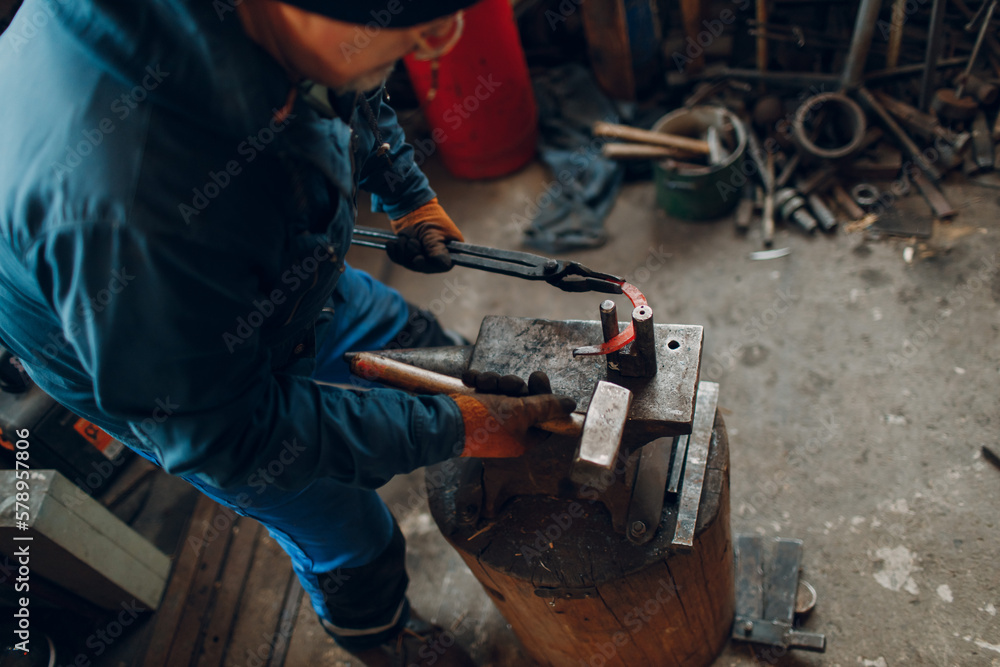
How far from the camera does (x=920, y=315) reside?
2912 mm

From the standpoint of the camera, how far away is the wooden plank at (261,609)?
257 cm

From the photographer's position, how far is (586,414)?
137 centimetres

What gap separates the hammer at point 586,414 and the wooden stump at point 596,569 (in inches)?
10.1

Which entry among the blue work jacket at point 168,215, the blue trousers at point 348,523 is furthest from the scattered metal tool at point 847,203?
the blue work jacket at point 168,215

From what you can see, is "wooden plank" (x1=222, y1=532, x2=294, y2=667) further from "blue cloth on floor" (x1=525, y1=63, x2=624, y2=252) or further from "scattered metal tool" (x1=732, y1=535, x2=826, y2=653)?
"blue cloth on floor" (x1=525, y1=63, x2=624, y2=252)

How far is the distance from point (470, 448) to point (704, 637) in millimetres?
1106

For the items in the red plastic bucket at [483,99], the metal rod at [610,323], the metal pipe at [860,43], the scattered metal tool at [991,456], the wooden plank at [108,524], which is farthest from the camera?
the red plastic bucket at [483,99]

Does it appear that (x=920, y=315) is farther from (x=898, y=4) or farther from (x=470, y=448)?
(x=470, y=448)

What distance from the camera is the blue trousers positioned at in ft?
5.58

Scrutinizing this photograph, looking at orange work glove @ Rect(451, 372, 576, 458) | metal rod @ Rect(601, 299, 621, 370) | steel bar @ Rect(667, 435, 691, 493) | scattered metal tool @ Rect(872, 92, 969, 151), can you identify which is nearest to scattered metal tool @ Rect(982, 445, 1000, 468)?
steel bar @ Rect(667, 435, 691, 493)

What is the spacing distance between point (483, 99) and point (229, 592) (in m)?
2.95

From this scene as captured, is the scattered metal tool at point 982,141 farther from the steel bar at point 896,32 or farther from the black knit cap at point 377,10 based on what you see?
the black knit cap at point 377,10

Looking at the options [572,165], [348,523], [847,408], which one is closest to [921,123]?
[847,408]

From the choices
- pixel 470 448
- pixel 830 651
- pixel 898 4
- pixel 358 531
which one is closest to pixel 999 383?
pixel 830 651
